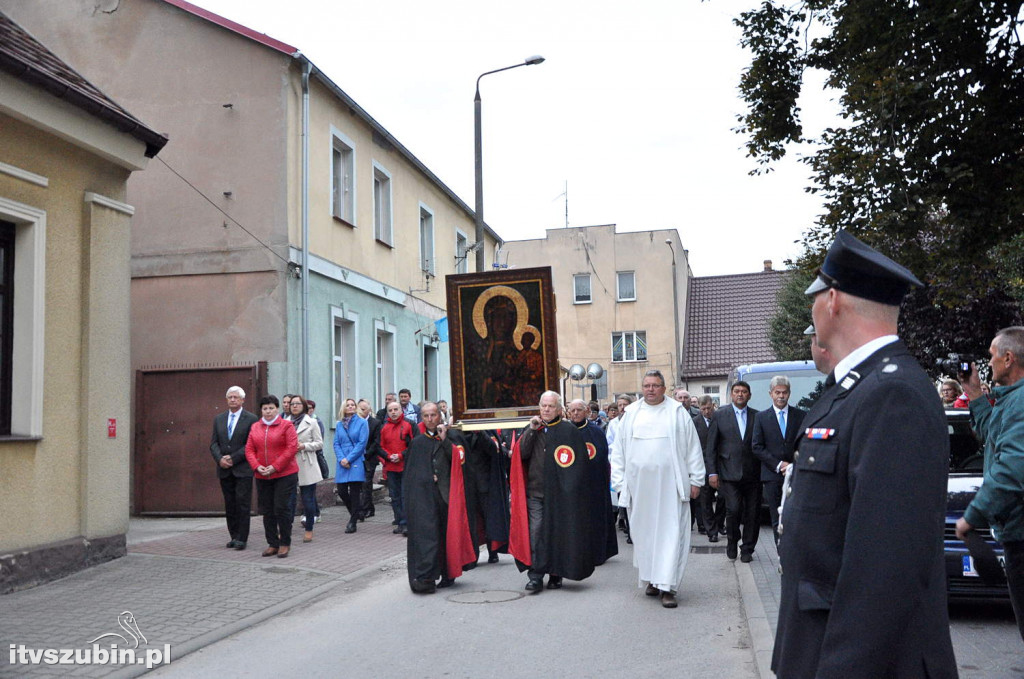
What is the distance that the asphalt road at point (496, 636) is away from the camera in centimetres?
662

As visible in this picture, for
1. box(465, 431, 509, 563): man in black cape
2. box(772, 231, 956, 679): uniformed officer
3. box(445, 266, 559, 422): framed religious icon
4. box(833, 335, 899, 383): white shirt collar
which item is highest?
box(445, 266, 559, 422): framed religious icon

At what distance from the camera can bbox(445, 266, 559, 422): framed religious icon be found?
36.7 ft

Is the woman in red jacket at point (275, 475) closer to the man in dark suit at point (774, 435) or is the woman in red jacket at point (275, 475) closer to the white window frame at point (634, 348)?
the man in dark suit at point (774, 435)

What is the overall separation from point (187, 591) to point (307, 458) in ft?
14.1

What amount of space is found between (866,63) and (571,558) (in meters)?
6.52

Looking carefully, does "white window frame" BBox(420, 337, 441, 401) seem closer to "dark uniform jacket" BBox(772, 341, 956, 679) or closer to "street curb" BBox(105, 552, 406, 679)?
"street curb" BBox(105, 552, 406, 679)

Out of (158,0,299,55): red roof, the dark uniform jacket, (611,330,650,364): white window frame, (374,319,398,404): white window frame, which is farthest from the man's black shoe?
(611,330,650,364): white window frame

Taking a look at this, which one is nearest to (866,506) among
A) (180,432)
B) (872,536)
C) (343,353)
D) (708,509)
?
(872,536)

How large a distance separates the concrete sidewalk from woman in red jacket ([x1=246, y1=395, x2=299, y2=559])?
0.32m

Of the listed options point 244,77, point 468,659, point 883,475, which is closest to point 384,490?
point 244,77

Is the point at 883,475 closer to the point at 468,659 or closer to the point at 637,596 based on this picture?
the point at 468,659

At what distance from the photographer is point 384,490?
19.9 m

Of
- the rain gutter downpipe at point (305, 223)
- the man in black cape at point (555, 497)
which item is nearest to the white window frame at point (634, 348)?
the rain gutter downpipe at point (305, 223)

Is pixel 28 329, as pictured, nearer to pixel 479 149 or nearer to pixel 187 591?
pixel 187 591
